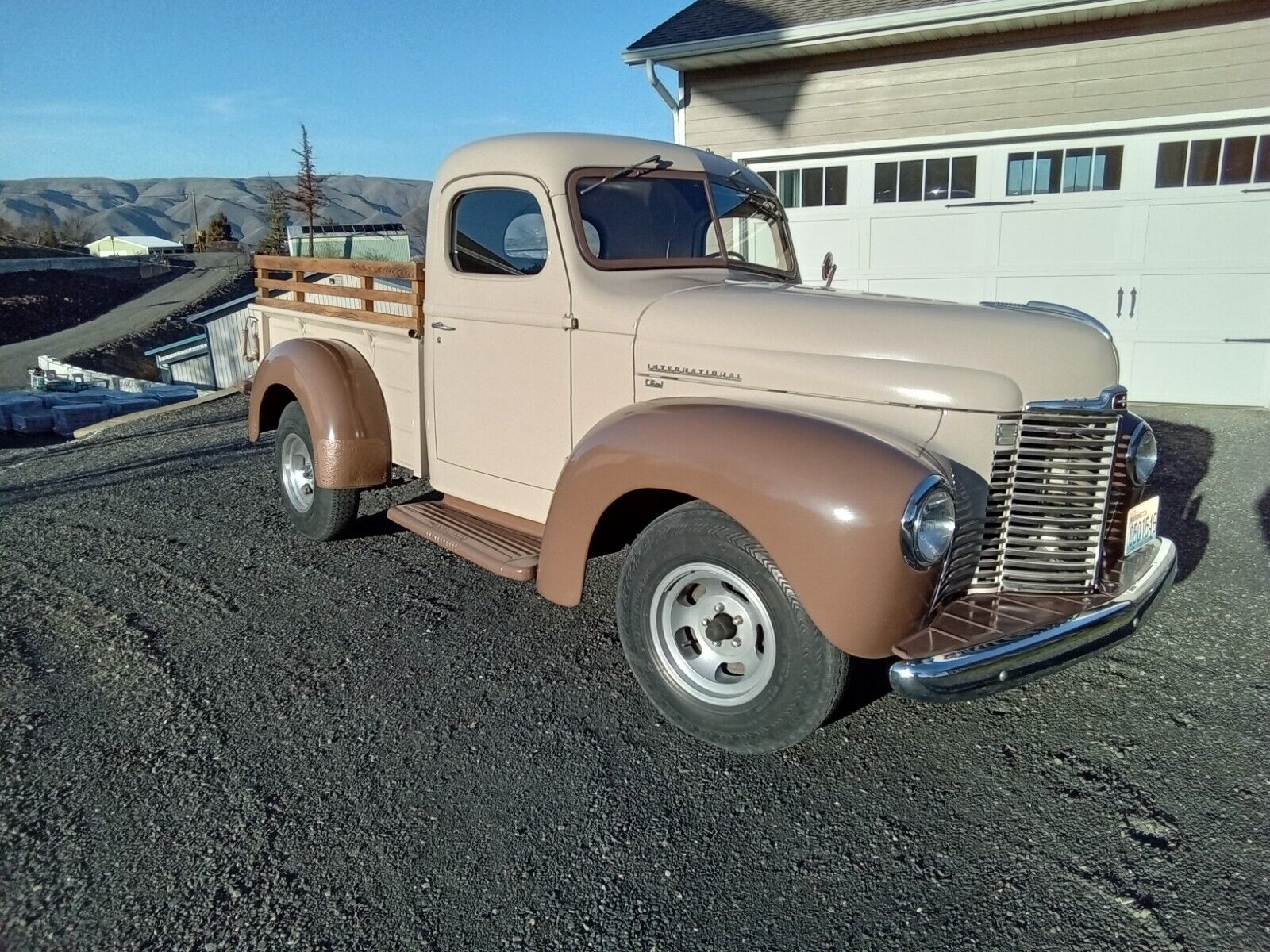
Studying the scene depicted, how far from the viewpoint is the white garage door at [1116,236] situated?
307 inches

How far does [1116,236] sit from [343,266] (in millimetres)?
6799

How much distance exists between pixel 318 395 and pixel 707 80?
6.47 meters

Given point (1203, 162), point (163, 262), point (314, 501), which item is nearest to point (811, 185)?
point (1203, 162)

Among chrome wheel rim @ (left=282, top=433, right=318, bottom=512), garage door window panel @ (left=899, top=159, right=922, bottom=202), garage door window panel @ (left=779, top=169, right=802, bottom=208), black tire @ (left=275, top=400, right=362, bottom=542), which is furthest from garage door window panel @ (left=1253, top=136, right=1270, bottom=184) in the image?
chrome wheel rim @ (left=282, top=433, right=318, bottom=512)

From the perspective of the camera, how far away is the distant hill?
10162cm

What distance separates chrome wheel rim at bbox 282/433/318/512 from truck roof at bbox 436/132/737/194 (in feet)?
5.88

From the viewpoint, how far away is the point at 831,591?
252 centimetres

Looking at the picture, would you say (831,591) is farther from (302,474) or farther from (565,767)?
(302,474)

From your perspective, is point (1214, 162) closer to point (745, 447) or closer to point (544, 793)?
point (745, 447)

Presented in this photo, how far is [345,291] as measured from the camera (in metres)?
4.79

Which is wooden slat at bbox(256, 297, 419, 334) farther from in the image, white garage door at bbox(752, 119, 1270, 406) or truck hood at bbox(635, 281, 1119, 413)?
white garage door at bbox(752, 119, 1270, 406)

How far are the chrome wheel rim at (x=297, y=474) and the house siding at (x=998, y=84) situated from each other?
19.8 feet

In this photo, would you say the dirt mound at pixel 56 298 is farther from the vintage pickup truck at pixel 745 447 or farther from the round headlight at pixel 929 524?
the round headlight at pixel 929 524

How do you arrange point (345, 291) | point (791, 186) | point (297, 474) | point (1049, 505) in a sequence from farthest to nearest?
point (791, 186) < point (297, 474) < point (345, 291) < point (1049, 505)
